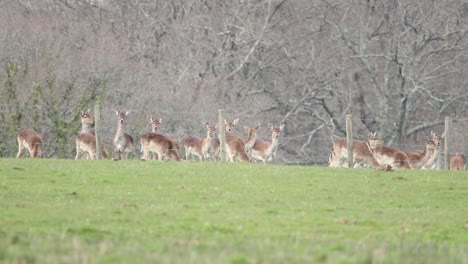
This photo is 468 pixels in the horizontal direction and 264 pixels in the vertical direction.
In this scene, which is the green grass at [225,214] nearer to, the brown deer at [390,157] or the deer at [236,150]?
the brown deer at [390,157]

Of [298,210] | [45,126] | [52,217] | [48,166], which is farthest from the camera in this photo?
[45,126]

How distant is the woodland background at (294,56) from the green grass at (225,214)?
23.1 m

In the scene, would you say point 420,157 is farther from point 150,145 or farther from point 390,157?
point 150,145

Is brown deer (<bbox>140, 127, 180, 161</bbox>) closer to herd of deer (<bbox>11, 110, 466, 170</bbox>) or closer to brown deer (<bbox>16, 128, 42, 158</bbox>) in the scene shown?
herd of deer (<bbox>11, 110, 466, 170</bbox>)

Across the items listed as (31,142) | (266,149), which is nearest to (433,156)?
(266,149)

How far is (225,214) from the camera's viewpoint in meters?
15.3

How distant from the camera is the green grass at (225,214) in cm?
998

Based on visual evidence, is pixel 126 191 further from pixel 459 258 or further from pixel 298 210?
pixel 459 258

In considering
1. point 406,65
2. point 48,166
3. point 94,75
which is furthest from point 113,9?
point 48,166

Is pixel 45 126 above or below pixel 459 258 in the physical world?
above

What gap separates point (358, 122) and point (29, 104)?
780 inches

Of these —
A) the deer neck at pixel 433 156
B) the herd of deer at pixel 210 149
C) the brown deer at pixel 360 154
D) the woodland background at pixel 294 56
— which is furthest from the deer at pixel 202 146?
the woodland background at pixel 294 56

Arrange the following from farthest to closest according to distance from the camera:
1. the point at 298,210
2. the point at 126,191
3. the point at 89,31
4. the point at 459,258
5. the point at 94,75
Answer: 1. the point at 89,31
2. the point at 94,75
3. the point at 126,191
4. the point at 298,210
5. the point at 459,258

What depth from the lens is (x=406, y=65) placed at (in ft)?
161
